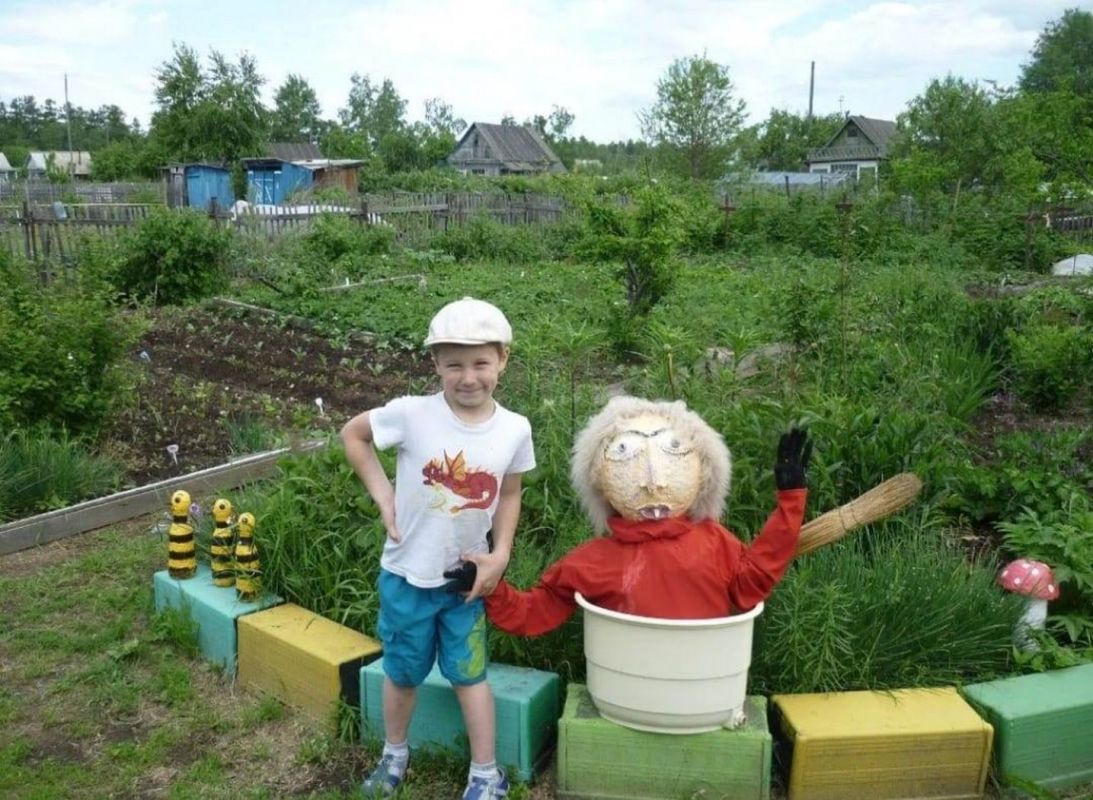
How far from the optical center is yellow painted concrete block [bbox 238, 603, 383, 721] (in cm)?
324

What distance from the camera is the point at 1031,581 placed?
322cm

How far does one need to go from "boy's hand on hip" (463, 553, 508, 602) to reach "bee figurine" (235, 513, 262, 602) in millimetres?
1324

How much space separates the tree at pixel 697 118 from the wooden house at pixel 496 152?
115 feet

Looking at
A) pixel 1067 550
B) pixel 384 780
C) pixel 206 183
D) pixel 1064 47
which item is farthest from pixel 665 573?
pixel 1064 47

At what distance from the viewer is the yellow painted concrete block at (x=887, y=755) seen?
275 centimetres

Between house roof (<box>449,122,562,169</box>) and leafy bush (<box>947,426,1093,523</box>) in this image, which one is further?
house roof (<box>449,122,562,169</box>)

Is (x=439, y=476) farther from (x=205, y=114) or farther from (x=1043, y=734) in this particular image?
(x=205, y=114)

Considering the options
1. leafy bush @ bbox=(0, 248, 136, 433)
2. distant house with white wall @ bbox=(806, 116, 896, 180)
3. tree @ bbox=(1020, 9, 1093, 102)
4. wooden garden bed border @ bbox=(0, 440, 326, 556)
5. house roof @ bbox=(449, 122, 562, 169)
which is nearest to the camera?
wooden garden bed border @ bbox=(0, 440, 326, 556)

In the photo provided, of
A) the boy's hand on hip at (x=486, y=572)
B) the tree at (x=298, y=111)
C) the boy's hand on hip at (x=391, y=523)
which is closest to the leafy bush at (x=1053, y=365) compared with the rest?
the boy's hand on hip at (x=486, y=572)

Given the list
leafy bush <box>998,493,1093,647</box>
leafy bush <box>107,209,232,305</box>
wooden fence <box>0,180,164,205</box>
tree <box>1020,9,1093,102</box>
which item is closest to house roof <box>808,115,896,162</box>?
tree <box>1020,9,1093,102</box>

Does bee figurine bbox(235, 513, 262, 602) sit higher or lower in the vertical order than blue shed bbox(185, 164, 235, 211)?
lower

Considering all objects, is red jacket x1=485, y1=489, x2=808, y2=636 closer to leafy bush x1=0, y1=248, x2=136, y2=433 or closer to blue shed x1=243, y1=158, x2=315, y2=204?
leafy bush x1=0, y1=248, x2=136, y2=433

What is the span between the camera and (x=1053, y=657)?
3.15 m

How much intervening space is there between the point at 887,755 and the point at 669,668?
72 centimetres
